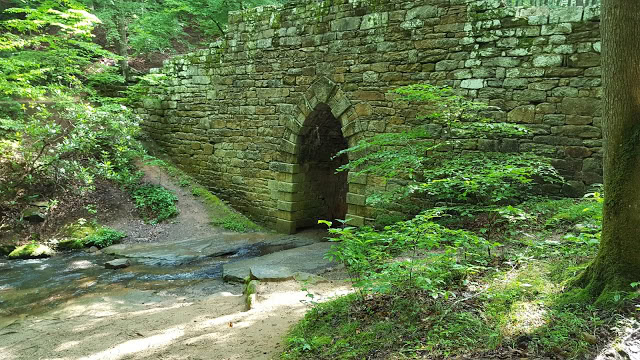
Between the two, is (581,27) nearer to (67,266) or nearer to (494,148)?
(494,148)

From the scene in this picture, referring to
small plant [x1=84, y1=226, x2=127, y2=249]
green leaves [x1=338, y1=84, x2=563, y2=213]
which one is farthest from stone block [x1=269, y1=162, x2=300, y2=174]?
small plant [x1=84, y1=226, x2=127, y2=249]

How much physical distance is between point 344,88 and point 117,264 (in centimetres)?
508

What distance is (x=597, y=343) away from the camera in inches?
87.3

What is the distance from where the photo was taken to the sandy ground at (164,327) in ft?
11.4

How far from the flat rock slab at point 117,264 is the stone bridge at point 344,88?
332 centimetres

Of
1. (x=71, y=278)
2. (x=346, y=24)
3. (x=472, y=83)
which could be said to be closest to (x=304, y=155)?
(x=346, y=24)

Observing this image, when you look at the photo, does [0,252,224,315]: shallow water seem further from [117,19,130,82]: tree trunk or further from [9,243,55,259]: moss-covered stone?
[117,19,130,82]: tree trunk

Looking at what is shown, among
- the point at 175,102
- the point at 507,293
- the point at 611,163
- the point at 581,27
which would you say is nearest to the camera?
the point at 611,163

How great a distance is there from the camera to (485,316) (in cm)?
274

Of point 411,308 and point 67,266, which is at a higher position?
point 411,308

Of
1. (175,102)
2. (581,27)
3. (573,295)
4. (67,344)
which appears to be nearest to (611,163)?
(573,295)

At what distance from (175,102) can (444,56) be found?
712cm

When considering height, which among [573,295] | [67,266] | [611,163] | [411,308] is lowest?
[67,266]

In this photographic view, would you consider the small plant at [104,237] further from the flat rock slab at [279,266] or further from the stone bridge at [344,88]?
the flat rock slab at [279,266]
